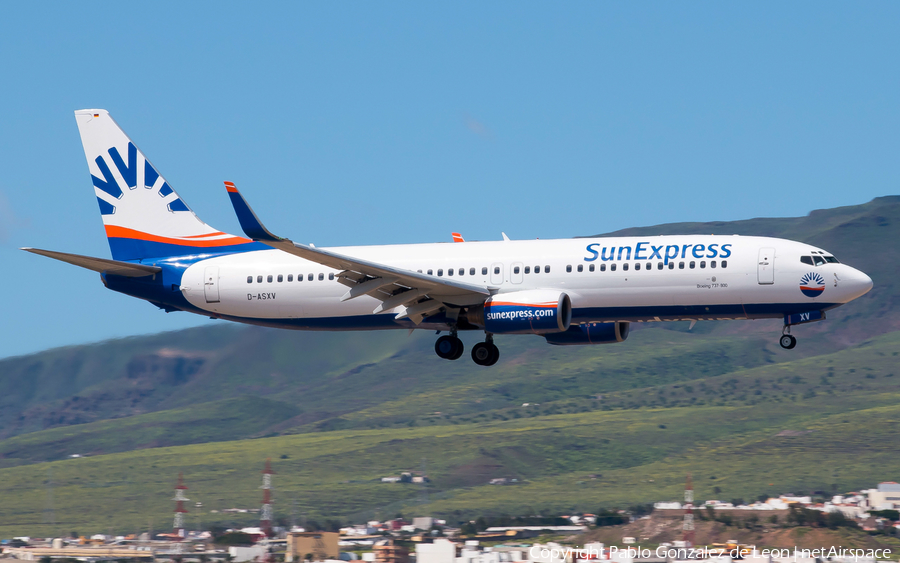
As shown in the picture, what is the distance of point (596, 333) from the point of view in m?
53.0

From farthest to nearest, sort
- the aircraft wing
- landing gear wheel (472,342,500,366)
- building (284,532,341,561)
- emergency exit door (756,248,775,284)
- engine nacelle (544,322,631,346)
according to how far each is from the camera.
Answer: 1. building (284,532,341,561)
2. engine nacelle (544,322,631,346)
3. landing gear wheel (472,342,500,366)
4. emergency exit door (756,248,775,284)
5. the aircraft wing

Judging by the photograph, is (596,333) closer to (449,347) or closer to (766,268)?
(449,347)

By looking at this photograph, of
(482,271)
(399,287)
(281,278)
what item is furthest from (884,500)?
(399,287)

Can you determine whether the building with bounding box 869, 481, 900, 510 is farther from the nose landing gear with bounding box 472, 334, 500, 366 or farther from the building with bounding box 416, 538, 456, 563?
the nose landing gear with bounding box 472, 334, 500, 366

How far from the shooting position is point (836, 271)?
47.1 metres

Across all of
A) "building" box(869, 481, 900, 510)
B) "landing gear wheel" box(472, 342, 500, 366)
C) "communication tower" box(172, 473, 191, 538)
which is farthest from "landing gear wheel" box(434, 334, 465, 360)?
"building" box(869, 481, 900, 510)

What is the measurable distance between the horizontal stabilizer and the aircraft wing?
1008cm

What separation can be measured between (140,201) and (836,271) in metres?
33.2

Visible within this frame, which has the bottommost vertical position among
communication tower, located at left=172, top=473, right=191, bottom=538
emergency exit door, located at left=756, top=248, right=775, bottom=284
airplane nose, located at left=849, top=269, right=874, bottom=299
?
communication tower, located at left=172, top=473, right=191, bottom=538

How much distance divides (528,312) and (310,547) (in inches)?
2641

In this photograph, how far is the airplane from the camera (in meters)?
47.4

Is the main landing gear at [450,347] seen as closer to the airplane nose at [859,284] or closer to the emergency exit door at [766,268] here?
the emergency exit door at [766,268]

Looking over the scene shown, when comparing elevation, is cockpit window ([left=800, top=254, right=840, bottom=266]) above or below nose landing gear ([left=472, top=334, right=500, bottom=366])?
above

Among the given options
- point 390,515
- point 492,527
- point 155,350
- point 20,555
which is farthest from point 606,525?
point 155,350
